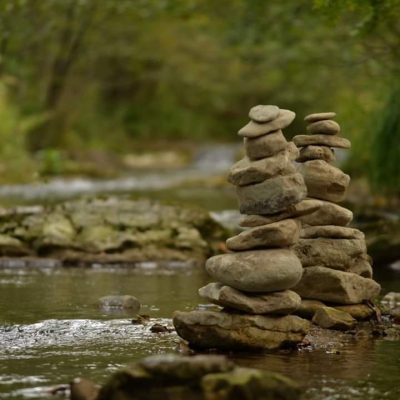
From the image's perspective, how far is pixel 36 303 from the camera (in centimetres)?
1566

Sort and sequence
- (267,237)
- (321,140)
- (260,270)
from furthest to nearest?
(321,140), (267,237), (260,270)

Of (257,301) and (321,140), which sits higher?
(321,140)

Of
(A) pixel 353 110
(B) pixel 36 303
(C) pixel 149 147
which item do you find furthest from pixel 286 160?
(C) pixel 149 147

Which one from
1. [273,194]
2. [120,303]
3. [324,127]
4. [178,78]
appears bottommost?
[120,303]

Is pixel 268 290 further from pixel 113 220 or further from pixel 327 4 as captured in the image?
pixel 113 220

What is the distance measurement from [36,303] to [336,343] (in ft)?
17.0

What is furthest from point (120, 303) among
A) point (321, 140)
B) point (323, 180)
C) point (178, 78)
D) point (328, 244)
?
point (178, 78)

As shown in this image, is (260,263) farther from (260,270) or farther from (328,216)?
(328,216)

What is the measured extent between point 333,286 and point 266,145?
2422 mm

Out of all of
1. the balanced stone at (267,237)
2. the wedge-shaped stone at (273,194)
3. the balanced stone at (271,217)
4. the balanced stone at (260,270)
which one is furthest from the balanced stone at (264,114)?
the balanced stone at (260,270)

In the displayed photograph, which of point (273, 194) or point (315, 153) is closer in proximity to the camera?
point (273, 194)

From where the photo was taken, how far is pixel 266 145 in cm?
1230

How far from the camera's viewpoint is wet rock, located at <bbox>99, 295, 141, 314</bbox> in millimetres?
15211

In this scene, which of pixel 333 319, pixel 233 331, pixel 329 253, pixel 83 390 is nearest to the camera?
pixel 83 390
